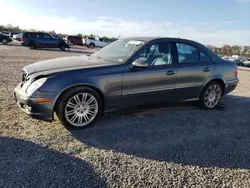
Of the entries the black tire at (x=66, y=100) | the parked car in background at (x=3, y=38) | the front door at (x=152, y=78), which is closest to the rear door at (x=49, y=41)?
the parked car in background at (x=3, y=38)

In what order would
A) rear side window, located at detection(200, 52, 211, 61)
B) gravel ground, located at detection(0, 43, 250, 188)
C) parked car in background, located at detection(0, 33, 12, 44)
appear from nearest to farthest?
gravel ground, located at detection(0, 43, 250, 188), rear side window, located at detection(200, 52, 211, 61), parked car in background, located at detection(0, 33, 12, 44)

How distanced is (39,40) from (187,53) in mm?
21509

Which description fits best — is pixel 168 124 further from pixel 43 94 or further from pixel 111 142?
pixel 43 94

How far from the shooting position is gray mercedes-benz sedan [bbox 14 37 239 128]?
142 inches

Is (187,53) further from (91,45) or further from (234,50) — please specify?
(234,50)

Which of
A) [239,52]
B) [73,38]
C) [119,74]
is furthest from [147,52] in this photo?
[239,52]

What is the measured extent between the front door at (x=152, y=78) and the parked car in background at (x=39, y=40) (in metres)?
21.5

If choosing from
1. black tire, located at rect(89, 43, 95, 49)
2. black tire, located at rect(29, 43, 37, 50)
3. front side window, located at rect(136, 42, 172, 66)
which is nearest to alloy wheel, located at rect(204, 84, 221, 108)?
front side window, located at rect(136, 42, 172, 66)

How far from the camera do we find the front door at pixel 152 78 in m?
4.16

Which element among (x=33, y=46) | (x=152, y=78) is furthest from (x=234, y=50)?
(x=152, y=78)

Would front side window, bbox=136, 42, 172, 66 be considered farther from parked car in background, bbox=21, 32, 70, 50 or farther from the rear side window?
parked car in background, bbox=21, 32, 70, 50

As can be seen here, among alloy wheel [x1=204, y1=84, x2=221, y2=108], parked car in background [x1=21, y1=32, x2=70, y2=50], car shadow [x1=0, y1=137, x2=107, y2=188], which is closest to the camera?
car shadow [x1=0, y1=137, x2=107, y2=188]

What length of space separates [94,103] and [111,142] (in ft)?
2.56

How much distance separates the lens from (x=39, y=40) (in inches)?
926
